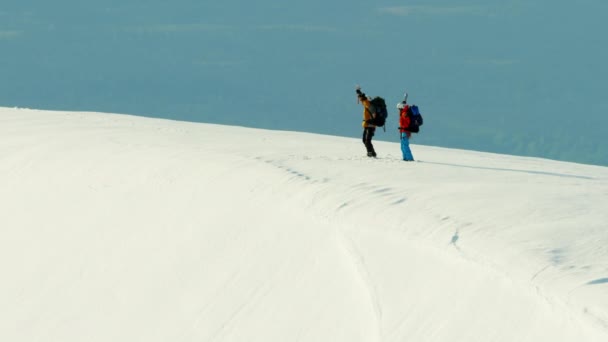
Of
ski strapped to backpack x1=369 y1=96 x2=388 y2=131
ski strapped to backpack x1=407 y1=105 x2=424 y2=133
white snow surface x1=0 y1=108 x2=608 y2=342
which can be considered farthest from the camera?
ski strapped to backpack x1=369 y1=96 x2=388 y2=131

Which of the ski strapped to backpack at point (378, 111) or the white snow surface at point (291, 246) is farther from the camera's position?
the ski strapped to backpack at point (378, 111)

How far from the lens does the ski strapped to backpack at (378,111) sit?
58.3 ft

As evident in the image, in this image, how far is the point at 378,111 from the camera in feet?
58.6

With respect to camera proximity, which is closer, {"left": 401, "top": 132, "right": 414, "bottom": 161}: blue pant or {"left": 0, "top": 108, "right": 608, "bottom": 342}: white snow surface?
{"left": 0, "top": 108, "right": 608, "bottom": 342}: white snow surface

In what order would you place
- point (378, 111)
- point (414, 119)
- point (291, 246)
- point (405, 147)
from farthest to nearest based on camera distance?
point (405, 147) → point (378, 111) → point (414, 119) → point (291, 246)

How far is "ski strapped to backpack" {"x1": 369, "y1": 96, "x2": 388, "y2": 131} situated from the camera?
17.8m

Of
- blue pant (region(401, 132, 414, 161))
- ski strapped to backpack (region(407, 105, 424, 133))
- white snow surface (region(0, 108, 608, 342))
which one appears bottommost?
white snow surface (region(0, 108, 608, 342))

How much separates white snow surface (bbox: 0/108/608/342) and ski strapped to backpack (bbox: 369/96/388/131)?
650mm

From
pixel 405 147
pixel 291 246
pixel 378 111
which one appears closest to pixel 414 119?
pixel 378 111

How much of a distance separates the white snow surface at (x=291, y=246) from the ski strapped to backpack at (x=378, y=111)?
0.65 metres

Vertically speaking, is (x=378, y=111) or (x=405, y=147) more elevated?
(x=378, y=111)

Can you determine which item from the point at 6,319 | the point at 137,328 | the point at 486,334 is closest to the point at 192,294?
the point at 137,328

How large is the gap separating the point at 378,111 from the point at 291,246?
15.1 ft

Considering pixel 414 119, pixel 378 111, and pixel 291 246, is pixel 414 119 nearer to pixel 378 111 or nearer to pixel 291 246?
pixel 378 111
